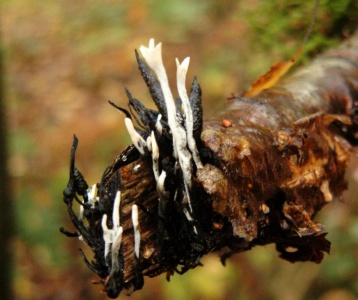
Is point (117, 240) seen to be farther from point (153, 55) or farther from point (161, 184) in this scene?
point (153, 55)

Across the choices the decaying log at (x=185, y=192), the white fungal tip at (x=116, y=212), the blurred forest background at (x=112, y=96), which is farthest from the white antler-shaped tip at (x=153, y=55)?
the blurred forest background at (x=112, y=96)

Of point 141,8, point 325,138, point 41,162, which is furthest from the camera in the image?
point 141,8

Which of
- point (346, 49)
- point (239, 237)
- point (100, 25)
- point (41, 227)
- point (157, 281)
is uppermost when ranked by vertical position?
point (346, 49)

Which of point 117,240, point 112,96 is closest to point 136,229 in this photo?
point 117,240

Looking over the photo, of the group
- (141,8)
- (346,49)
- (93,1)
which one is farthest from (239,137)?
(93,1)

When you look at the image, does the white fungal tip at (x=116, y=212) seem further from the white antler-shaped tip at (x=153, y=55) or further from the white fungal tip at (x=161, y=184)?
the white antler-shaped tip at (x=153, y=55)

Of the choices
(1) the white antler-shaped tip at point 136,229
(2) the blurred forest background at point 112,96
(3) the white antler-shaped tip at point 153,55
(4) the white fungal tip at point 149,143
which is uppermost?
(3) the white antler-shaped tip at point 153,55

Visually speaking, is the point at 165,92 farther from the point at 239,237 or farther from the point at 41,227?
the point at 41,227
